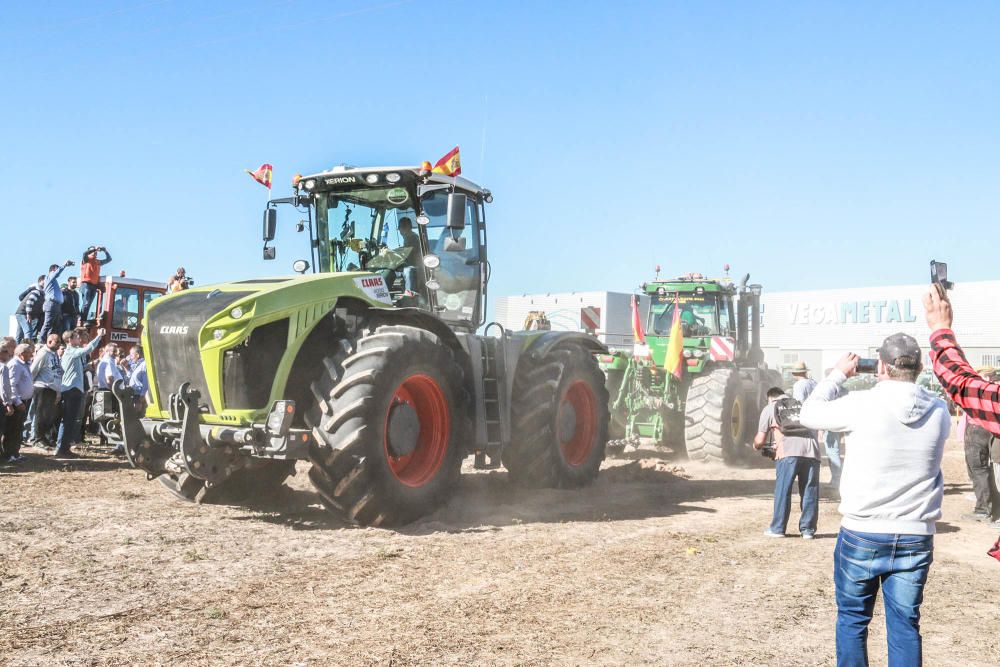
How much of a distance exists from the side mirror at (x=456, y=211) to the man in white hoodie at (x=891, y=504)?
4.54m

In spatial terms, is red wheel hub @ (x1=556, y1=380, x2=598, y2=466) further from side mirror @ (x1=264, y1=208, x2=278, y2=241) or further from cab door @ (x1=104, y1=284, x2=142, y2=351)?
cab door @ (x1=104, y1=284, x2=142, y2=351)

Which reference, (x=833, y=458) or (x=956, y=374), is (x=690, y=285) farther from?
(x=956, y=374)

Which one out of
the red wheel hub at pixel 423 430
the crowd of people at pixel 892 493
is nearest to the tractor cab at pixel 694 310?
the red wheel hub at pixel 423 430

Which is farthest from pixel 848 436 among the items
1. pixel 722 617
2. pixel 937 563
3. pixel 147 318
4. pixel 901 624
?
pixel 147 318

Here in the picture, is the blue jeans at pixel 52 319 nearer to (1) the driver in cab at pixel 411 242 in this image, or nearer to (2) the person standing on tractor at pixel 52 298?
(2) the person standing on tractor at pixel 52 298

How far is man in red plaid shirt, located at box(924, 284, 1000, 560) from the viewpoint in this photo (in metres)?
3.28

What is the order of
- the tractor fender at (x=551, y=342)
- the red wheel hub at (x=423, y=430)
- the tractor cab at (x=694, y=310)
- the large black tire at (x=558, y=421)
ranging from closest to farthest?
1. the red wheel hub at (x=423, y=430)
2. the large black tire at (x=558, y=421)
3. the tractor fender at (x=551, y=342)
4. the tractor cab at (x=694, y=310)

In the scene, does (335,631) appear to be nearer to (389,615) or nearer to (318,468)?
(389,615)

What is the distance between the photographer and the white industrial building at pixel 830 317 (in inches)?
1425

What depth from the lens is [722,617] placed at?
5.20m

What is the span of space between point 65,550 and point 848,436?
5244 millimetres

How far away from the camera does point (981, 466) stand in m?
9.38

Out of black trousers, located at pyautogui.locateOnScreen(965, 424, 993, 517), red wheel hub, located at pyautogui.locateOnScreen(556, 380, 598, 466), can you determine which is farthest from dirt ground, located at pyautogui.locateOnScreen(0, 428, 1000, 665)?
red wheel hub, located at pyautogui.locateOnScreen(556, 380, 598, 466)

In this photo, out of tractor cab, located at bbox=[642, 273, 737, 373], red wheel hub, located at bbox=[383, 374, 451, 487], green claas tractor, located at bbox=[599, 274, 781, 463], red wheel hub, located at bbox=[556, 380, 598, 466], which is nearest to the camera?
red wheel hub, located at bbox=[383, 374, 451, 487]
